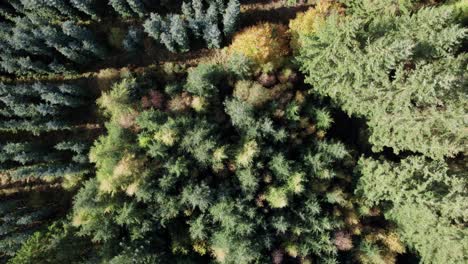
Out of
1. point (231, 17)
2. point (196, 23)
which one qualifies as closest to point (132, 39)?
point (196, 23)

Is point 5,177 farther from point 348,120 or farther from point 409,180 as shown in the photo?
point 409,180

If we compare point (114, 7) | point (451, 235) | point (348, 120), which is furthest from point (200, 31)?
point (451, 235)

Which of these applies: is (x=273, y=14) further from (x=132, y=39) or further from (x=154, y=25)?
(x=132, y=39)

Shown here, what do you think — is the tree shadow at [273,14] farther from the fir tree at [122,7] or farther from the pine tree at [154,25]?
the fir tree at [122,7]

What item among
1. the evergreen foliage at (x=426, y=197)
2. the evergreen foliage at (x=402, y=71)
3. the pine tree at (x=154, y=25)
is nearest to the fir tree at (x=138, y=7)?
the pine tree at (x=154, y=25)

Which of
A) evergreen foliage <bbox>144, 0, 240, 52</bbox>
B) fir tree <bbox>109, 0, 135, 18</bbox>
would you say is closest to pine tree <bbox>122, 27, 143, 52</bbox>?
evergreen foliage <bbox>144, 0, 240, 52</bbox>

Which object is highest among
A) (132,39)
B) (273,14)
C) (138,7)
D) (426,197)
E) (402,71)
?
(138,7)
